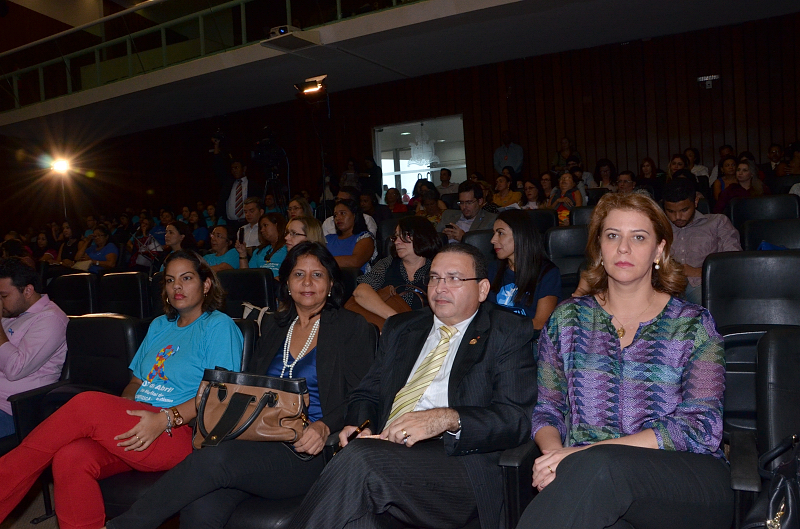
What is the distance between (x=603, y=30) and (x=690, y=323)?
7.00 m

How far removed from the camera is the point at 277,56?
306 inches

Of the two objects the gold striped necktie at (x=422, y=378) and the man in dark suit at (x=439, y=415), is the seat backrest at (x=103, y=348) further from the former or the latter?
the gold striped necktie at (x=422, y=378)

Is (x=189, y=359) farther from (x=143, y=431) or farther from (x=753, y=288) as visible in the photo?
(x=753, y=288)

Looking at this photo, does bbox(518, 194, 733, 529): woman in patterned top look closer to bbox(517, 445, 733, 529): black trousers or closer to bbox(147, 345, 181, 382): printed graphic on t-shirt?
bbox(517, 445, 733, 529): black trousers

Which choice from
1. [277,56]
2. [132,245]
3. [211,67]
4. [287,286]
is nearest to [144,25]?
[211,67]

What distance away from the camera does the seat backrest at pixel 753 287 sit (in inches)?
90.2

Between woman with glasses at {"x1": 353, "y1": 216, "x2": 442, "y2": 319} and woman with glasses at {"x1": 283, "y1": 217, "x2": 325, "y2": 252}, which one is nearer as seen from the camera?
woman with glasses at {"x1": 353, "y1": 216, "x2": 442, "y2": 319}

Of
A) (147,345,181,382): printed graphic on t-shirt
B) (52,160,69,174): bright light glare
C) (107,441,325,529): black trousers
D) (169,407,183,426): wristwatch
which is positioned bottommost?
(107,441,325,529): black trousers


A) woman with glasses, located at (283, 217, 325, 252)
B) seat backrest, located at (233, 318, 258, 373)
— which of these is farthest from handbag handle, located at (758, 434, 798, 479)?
woman with glasses, located at (283, 217, 325, 252)

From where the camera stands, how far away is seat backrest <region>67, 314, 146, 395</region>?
2564mm

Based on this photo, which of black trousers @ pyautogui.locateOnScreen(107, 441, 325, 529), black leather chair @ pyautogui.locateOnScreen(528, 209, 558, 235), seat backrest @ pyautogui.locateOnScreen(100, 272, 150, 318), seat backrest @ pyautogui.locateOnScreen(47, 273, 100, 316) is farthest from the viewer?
black leather chair @ pyautogui.locateOnScreen(528, 209, 558, 235)

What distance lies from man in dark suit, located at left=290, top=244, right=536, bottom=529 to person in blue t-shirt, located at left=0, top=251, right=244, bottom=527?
0.64 metres

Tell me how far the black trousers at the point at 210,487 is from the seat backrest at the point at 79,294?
270 cm

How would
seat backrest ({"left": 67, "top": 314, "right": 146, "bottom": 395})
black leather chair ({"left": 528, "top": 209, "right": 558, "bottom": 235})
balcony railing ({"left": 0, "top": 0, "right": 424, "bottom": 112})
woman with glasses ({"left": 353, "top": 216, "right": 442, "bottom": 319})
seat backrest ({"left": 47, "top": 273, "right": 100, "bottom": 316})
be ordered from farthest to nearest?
balcony railing ({"left": 0, "top": 0, "right": 424, "bottom": 112}) < black leather chair ({"left": 528, "top": 209, "right": 558, "bottom": 235}) < seat backrest ({"left": 47, "top": 273, "right": 100, "bottom": 316}) < woman with glasses ({"left": 353, "top": 216, "right": 442, "bottom": 319}) < seat backrest ({"left": 67, "top": 314, "right": 146, "bottom": 395})
